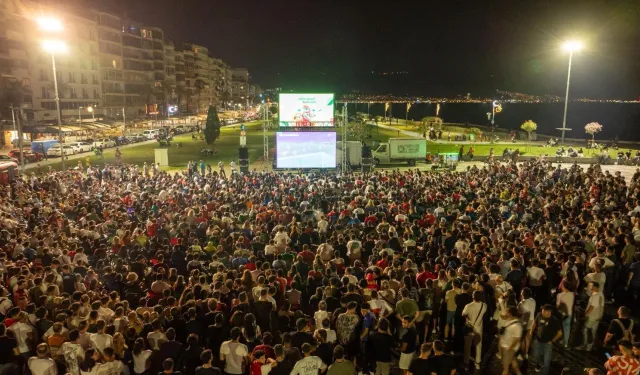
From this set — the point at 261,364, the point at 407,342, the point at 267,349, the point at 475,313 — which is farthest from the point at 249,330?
the point at 475,313

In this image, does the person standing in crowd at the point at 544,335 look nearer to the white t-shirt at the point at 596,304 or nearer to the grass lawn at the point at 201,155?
the white t-shirt at the point at 596,304

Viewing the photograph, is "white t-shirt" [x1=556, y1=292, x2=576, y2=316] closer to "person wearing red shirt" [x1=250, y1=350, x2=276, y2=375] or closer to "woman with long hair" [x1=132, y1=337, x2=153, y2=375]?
"person wearing red shirt" [x1=250, y1=350, x2=276, y2=375]

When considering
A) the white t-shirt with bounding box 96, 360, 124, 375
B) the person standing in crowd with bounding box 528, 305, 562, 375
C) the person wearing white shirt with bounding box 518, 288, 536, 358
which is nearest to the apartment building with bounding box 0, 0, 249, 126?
the white t-shirt with bounding box 96, 360, 124, 375

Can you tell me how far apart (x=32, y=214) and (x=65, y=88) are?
62.4 meters

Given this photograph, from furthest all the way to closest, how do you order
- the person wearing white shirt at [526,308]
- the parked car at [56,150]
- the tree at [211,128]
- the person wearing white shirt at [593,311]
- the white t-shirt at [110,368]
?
the tree at [211,128] < the parked car at [56,150] < the person wearing white shirt at [593,311] < the person wearing white shirt at [526,308] < the white t-shirt at [110,368]

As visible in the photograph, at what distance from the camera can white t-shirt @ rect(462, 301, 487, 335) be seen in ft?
24.5

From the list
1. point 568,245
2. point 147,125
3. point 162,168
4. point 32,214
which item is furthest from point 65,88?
point 568,245

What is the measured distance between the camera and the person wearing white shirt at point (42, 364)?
6129 mm

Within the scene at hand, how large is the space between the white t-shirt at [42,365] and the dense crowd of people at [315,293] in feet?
0.05

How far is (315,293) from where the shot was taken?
8.73m

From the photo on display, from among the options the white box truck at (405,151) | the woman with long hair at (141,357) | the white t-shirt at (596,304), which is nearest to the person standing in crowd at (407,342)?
the white t-shirt at (596,304)

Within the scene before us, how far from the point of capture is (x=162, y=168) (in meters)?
36.2

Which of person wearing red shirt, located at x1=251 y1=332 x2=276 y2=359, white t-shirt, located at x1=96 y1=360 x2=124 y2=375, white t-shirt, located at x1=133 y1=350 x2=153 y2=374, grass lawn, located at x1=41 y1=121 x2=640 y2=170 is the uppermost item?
person wearing red shirt, located at x1=251 y1=332 x2=276 y2=359

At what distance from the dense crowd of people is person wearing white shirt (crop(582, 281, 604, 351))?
0.02 m
